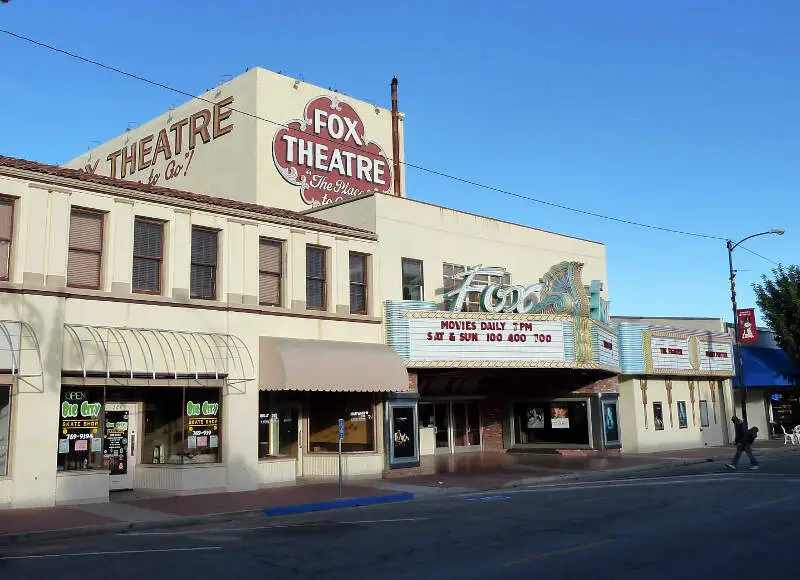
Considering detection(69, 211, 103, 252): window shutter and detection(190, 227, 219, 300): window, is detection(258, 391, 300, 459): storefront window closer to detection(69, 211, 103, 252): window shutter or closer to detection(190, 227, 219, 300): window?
detection(190, 227, 219, 300): window

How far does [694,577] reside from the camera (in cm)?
920

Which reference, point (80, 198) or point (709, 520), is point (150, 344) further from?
point (709, 520)

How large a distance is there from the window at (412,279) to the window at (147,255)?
29.5 ft

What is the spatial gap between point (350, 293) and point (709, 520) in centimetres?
1380

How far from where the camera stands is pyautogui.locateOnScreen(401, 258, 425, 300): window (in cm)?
2667

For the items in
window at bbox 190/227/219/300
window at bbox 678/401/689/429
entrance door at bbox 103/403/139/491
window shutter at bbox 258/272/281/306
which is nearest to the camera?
entrance door at bbox 103/403/139/491

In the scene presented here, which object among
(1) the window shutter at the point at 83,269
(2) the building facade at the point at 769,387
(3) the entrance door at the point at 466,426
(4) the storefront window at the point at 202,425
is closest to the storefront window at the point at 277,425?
(4) the storefront window at the point at 202,425

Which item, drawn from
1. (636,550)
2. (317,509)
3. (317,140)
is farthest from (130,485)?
(317,140)

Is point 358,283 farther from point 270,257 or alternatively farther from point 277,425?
point 277,425

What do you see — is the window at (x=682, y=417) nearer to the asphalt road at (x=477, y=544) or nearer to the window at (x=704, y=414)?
the window at (x=704, y=414)

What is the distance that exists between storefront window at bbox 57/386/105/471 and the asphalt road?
4.63 meters

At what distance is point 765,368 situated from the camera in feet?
→ 136

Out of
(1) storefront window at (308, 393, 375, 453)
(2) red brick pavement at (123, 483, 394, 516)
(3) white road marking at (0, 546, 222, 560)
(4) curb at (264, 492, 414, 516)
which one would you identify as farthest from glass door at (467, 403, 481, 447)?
(3) white road marking at (0, 546, 222, 560)

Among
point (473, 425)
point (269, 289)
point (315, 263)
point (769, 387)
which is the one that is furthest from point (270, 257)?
point (769, 387)
